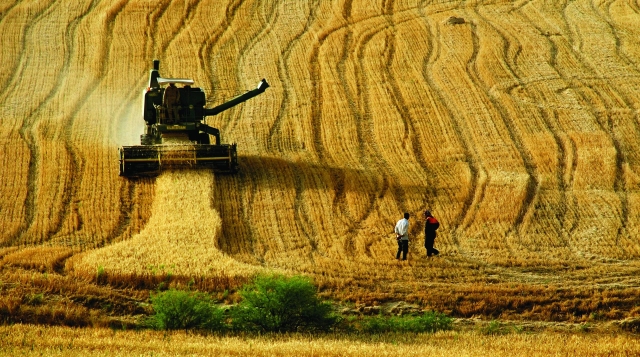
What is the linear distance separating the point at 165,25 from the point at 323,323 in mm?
28540

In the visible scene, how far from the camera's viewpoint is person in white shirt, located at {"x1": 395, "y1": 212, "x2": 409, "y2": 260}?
78.1ft

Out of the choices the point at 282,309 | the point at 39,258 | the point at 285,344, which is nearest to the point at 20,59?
the point at 39,258

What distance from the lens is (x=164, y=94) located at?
99.8 ft

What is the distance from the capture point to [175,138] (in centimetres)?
3058

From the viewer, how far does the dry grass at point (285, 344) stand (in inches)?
651

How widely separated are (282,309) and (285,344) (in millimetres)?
1778

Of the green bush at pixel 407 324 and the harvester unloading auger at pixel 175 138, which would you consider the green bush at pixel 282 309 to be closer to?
the green bush at pixel 407 324

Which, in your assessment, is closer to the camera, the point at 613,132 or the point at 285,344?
the point at 285,344

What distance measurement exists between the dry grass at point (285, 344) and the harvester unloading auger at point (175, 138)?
11.4m

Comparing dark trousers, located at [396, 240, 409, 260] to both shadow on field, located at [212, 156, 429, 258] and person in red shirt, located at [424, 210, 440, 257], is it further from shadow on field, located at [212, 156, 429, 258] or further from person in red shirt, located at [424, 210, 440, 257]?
shadow on field, located at [212, 156, 429, 258]

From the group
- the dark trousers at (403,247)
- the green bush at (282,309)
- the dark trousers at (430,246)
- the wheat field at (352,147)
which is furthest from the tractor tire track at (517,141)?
the green bush at (282,309)

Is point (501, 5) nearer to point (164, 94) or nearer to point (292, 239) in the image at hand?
point (164, 94)

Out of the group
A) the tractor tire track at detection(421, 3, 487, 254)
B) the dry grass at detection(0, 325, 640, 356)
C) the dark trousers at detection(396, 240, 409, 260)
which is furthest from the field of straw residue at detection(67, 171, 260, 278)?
the tractor tire track at detection(421, 3, 487, 254)

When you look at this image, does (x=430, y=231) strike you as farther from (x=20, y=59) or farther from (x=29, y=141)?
(x=20, y=59)
